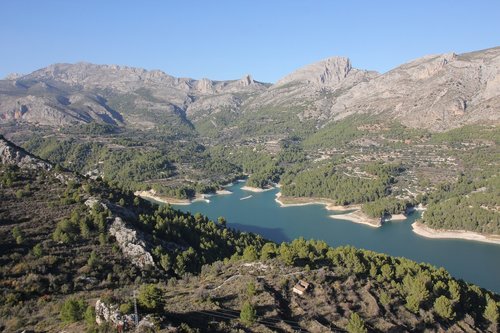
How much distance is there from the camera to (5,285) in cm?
3753

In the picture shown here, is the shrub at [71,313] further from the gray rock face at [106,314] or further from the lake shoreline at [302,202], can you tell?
the lake shoreline at [302,202]

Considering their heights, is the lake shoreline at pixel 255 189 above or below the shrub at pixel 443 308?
below

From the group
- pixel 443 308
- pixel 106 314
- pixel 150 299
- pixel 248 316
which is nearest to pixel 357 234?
pixel 443 308

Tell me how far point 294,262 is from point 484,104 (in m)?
169

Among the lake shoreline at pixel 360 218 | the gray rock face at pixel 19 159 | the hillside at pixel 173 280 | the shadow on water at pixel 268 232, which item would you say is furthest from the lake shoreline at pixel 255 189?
the hillside at pixel 173 280

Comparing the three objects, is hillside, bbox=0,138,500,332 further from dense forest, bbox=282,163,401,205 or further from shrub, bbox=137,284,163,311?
dense forest, bbox=282,163,401,205

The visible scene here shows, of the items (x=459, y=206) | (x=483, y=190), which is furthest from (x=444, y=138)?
(x=459, y=206)

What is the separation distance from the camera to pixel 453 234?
99.6m

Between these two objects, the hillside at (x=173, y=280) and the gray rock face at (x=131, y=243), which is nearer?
the hillside at (x=173, y=280)

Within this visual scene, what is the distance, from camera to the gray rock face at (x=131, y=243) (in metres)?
48.9

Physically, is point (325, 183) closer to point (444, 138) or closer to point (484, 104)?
point (444, 138)

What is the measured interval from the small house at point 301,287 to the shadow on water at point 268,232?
2429 inches

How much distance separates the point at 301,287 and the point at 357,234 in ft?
228

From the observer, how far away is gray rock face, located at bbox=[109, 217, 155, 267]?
48875mm
